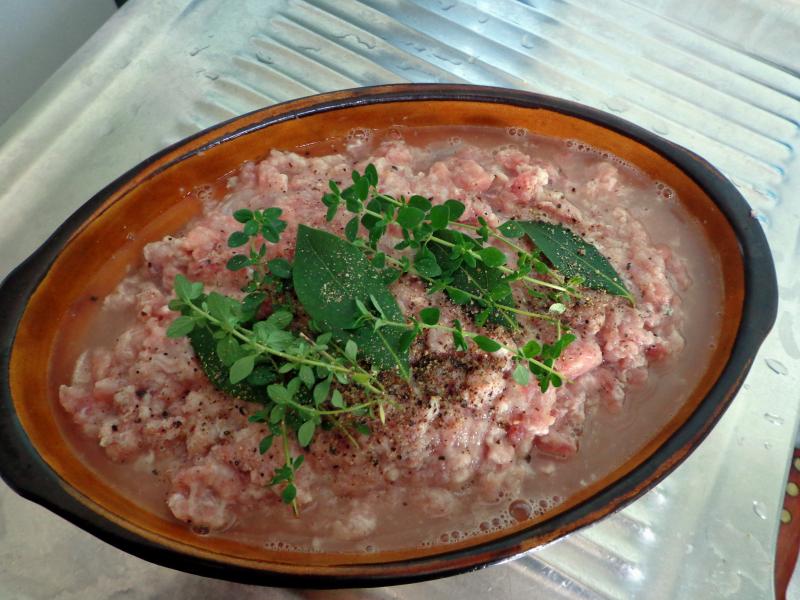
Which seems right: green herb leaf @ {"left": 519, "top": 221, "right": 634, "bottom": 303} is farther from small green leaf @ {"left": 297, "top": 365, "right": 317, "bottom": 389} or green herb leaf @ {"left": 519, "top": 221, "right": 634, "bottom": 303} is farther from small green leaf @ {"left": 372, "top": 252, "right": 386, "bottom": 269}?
small green leaf @ {"left": 297, "top": 365, "right": 317, "bottom": 389}

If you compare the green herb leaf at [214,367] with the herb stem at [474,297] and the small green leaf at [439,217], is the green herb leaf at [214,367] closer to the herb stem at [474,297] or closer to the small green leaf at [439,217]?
the herb stem at [474,297]

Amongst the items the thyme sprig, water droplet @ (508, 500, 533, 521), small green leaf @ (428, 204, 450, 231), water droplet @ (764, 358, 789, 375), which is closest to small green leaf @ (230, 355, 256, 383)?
the thyme sprig

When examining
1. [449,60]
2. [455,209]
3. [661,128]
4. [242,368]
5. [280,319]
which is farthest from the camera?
[449,60]

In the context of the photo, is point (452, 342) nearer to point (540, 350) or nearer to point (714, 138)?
point (540, 350)

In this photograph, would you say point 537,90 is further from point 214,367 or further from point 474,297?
point 214,367

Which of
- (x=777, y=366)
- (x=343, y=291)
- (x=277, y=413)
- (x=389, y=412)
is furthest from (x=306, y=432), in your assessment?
(x=777, y=366)

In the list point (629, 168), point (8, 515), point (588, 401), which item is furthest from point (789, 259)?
point (8, 515)
